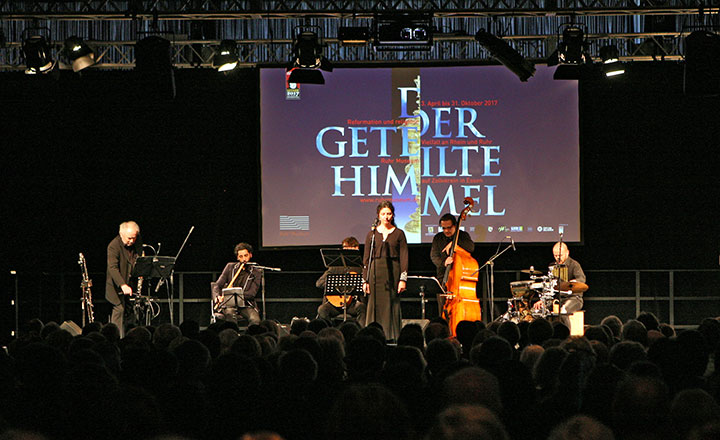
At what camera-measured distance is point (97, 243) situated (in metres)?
11.8

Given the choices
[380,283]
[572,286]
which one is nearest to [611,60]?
[572,286]

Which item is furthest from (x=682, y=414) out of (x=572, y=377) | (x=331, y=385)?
(x=331, y=385)

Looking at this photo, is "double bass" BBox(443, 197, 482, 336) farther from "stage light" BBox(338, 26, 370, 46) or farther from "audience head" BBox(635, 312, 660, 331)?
"stage light" BBox(338, 26, 370, 46)

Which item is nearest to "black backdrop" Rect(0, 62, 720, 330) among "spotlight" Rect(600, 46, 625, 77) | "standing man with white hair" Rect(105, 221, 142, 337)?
"spotlight" Rect(600, 46, 625, 77)

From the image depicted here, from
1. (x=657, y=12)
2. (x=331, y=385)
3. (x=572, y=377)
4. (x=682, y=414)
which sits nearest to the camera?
(x=682, y=414)

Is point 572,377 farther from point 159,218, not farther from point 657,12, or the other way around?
point 159,218

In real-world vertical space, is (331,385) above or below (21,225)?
below

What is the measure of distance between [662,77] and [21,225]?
9079 mm

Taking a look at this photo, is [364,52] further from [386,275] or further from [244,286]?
[386,275]

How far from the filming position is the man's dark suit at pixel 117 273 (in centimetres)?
964

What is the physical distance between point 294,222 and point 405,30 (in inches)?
123

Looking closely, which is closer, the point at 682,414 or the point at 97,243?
the point at 682,414

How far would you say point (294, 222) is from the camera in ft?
37.1

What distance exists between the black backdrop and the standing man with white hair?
1878 millimetres
